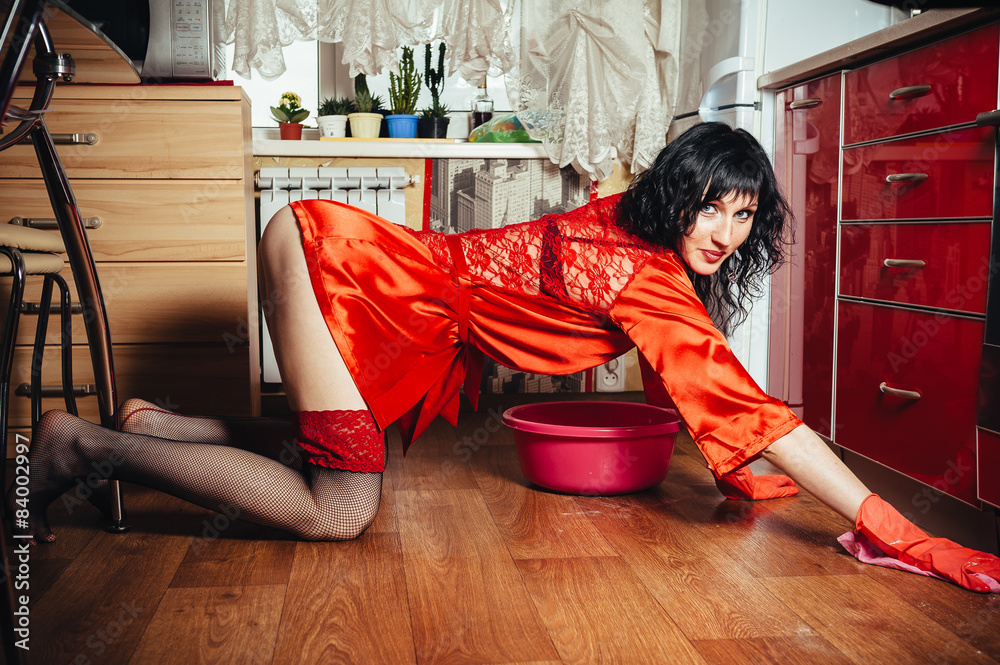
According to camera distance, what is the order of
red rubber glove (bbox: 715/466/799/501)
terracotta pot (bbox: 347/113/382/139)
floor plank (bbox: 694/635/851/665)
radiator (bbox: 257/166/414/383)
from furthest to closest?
1. terracotta pot (bbox: 347/113/382/139)
2. radiator (bbox: 257/166/414/383)
3. red rubber glove (bbox: 715/466/799/501)
4. floor plank (bbox: 694/635/851/665)

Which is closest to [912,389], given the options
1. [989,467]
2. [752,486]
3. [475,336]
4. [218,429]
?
[989,467]

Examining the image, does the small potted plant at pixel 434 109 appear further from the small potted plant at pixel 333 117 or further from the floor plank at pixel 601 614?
the floor plank at pixel 601 614

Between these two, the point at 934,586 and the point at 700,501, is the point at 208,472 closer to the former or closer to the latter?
the point at 700,501

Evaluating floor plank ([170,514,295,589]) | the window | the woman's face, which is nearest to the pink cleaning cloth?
the woman's face

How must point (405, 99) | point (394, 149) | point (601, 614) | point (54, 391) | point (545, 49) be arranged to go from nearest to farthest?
point (601, 614)
point (54, 391)
point (545, 49)
point (394, 149)
point (405, 99)

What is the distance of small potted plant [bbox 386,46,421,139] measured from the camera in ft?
7.66

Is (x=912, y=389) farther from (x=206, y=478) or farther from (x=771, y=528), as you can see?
(x=206, y=478)

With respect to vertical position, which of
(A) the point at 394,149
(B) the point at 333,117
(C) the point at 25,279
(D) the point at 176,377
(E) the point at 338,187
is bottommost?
(D) the point at 176,377

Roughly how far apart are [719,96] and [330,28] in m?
1.05

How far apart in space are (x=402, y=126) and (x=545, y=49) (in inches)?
19.7

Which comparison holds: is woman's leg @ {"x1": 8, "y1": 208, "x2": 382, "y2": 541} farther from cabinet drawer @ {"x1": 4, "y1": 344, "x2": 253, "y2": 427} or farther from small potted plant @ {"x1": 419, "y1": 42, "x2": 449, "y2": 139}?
small potted plant @ {"x1": 419, "y1": 42, "x2": 449, "y2": 139}

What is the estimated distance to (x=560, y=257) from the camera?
4.31ft

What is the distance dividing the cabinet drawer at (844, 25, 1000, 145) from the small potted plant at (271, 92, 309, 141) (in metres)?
1.52

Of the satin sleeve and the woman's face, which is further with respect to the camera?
the woman's face
